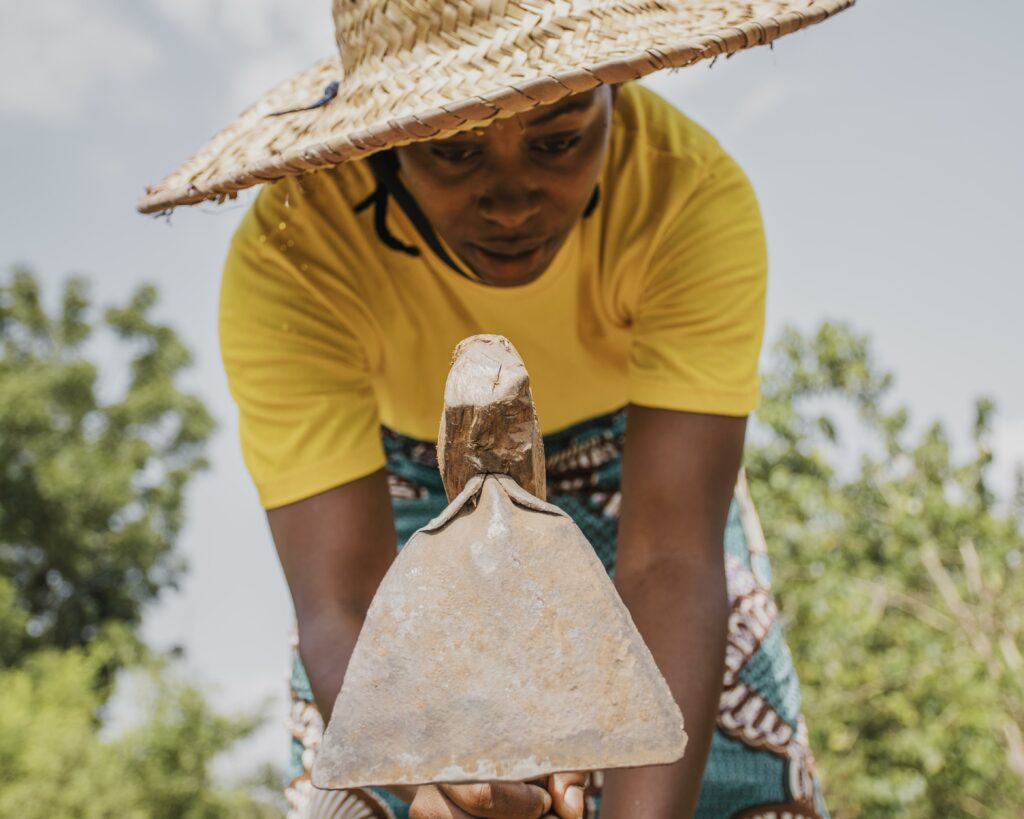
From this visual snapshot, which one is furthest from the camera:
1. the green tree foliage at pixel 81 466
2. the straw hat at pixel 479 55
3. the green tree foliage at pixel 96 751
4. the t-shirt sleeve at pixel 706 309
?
the green tree foliage at pixel 81 466

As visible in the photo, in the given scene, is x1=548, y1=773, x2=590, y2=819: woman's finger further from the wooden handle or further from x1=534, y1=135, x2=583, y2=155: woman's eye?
x1=534, y1=135, x2=583, y2=155: woman's eye

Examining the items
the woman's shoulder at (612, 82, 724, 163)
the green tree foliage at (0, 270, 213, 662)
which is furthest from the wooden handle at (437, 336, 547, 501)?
the green tree foliage at (0, 270, 213, 662)

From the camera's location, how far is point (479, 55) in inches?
60.7

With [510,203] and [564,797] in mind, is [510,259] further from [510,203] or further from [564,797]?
[564,797]

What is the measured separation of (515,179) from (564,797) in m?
0.87

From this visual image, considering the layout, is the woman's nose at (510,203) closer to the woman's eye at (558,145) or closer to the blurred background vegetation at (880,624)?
the woman's eye at (558,145)

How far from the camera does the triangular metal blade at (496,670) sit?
110cm

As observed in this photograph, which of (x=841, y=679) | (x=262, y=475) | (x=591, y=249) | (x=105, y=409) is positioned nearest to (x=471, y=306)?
(x=591, y=249)

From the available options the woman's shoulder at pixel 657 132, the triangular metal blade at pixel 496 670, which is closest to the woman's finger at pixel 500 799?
the triangular metal blade at pixel 496 670

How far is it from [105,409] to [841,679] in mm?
14977

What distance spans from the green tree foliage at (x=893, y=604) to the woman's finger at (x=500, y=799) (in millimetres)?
5433

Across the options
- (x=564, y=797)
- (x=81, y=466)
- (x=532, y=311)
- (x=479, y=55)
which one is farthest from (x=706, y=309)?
(x=81, y=466)

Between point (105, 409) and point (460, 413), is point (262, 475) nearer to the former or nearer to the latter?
point (460, 413)

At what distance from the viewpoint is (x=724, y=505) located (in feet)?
6.21
